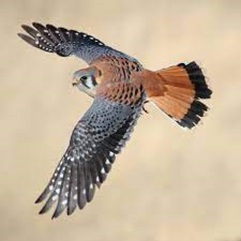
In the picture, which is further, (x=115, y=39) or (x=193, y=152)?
(x=115, y=39)

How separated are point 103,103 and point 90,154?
0.24m

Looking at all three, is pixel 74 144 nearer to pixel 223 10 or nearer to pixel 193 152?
pixel 193 152

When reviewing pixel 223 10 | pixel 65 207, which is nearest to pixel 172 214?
pixel 65 207

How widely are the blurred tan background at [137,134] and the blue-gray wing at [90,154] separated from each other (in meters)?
0.86

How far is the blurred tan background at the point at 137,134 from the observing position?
164 inches

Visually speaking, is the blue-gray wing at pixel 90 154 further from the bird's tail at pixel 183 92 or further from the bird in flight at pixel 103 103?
the bird's tail at pixel 183 92

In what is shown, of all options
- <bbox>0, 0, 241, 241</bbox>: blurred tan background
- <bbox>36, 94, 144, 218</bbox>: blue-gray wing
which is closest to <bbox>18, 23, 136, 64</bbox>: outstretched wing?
<bbox>36, 94, 144, 218</bbox>: blue-gray wing

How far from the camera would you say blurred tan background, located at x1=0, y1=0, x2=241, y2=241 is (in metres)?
4.16

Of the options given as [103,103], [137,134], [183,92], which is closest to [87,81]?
[103,103]

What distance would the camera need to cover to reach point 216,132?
4516mm

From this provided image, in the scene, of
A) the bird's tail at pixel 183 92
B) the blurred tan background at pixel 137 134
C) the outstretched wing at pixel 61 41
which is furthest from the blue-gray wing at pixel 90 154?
the blurred tan background at pixel 137 134

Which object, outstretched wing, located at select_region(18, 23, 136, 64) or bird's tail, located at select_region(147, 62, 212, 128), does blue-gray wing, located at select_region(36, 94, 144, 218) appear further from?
outstretched wing, located at select_region(18, 23, 136, 64)

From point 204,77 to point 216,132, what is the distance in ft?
2.78

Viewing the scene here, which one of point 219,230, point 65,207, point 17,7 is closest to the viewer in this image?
point 65,207
